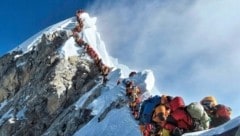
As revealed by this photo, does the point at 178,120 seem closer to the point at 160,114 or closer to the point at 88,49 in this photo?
the point at 160,114

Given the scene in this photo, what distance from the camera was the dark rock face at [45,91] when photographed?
161 ft

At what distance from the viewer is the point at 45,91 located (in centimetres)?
5378

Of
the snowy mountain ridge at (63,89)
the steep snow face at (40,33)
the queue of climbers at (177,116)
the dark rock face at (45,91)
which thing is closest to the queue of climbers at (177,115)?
the queue of climbers at (177,116)

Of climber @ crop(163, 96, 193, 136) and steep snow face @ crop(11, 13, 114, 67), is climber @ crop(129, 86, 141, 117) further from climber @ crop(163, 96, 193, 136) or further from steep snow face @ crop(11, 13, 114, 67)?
steep snow face @ crop(11, 13, 114, 67)

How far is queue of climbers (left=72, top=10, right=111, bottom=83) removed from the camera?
53.9 metres

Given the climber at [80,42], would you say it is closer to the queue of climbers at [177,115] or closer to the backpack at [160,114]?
the queue of climbers at [177,115]

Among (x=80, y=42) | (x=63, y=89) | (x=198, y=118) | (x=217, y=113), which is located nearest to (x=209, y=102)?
(x=217, y=113)

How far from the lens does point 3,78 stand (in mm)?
61688

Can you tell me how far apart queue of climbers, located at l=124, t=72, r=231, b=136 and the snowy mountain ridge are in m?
1.79

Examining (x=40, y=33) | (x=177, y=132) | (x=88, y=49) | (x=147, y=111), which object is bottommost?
(x=177, y=132)

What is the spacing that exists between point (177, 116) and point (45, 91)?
22.9 meters

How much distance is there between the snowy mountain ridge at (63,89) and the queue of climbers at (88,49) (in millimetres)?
467

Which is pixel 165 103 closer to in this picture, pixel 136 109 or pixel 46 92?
pixel 136 109

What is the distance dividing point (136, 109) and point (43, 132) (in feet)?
47.6
